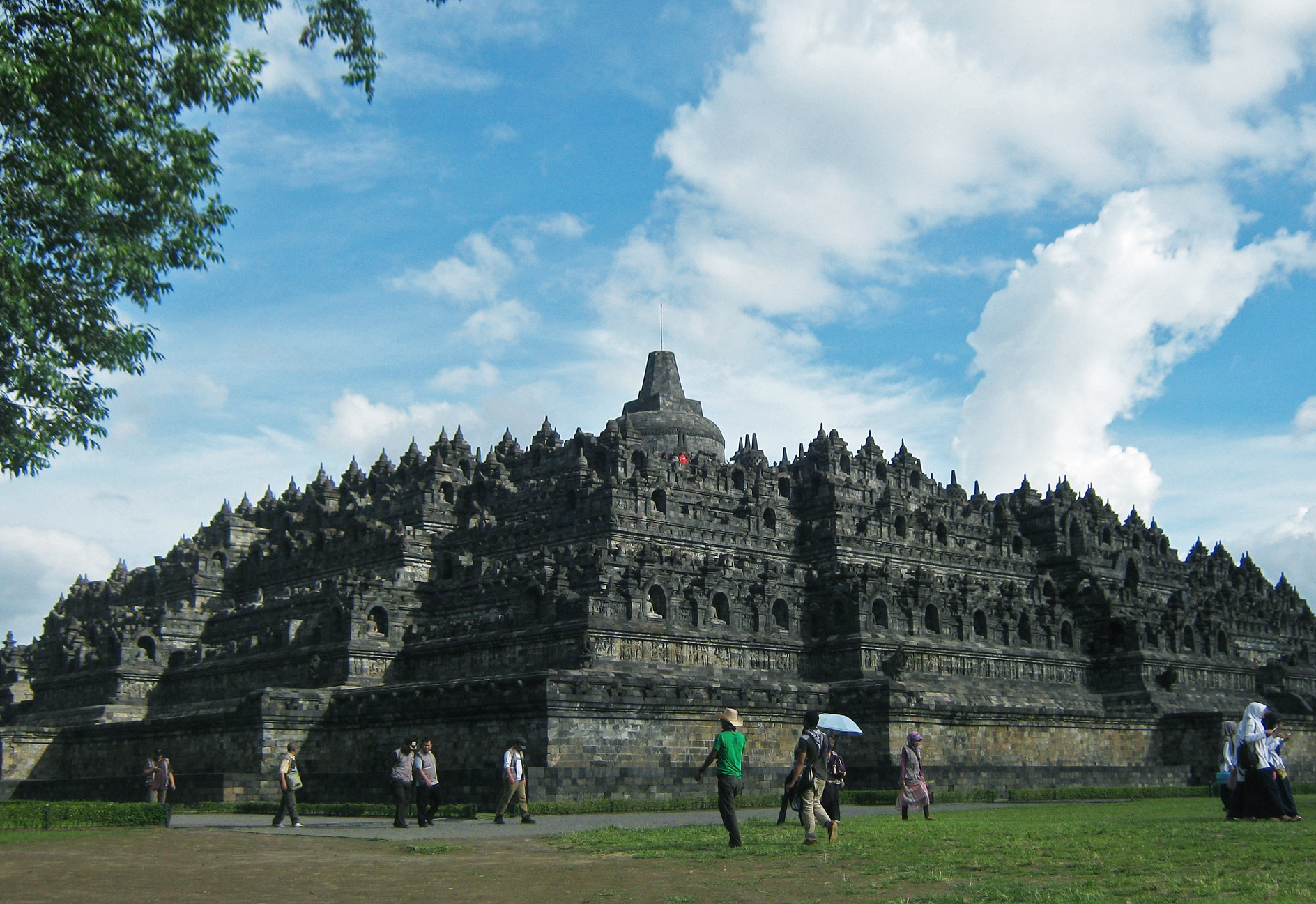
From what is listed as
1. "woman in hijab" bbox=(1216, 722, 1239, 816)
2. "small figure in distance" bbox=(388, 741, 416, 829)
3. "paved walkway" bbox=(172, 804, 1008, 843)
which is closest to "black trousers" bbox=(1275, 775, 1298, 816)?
"woman in hijab" bbox=(1216, 722, 1239, 816)

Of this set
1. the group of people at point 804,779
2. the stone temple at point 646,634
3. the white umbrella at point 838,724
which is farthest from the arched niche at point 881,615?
the group of people at point 804,779

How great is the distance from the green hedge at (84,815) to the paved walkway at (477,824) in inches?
47.6

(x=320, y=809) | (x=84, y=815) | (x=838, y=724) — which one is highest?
(x=838, y=724)

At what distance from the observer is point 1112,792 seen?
4869cm

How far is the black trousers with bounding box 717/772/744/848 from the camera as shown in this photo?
23.2 metres

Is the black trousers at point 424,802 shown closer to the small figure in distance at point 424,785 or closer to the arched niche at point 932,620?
the small figure in distance at point 424,785

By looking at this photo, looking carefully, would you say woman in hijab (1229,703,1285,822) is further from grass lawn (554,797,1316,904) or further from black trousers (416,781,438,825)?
black trousers (416,781,438,825)

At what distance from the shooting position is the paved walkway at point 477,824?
30.1 meters

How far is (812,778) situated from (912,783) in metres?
8.60

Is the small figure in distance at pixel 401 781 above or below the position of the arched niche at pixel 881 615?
below

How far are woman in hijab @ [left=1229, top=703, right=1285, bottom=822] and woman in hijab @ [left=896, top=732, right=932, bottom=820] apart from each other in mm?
7093

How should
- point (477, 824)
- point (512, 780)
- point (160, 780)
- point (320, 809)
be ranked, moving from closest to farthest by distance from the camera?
point (512, 780), point (477, 824), point (320, 809), point (160, 780)

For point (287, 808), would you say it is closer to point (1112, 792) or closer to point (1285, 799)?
point (1285, 799)

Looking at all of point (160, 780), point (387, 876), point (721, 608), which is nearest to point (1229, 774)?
point (387, 876)
